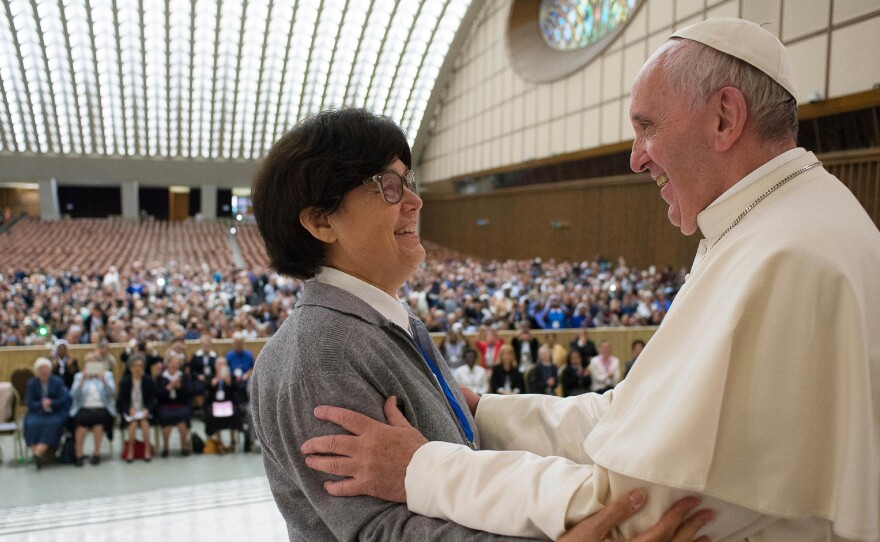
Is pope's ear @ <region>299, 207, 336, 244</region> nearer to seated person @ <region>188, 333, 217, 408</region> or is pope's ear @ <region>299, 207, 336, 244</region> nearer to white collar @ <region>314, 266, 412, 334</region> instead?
white collar @ <region>314, 266, 412, 334</region>

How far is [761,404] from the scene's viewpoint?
109cm

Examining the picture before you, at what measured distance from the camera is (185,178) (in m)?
39.1

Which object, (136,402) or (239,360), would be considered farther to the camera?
(239,360)

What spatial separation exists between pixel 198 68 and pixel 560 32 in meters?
17.8

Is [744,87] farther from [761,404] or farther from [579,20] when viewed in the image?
[579,20]

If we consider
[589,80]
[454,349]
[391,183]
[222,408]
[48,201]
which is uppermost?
[589,80]

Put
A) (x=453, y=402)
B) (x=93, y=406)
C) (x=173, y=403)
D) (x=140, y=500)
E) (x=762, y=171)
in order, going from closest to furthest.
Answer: (x=762, y=171), (x=453, y=402), (x=140, y=500), (x=93, y=406), (x=173, y=403)

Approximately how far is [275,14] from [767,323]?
1270 inches

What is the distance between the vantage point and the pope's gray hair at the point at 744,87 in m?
1.29

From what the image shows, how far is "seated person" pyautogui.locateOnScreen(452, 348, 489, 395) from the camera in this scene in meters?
9.01

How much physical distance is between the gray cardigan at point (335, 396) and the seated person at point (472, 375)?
7.50 m

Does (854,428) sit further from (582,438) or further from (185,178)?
(185,178)

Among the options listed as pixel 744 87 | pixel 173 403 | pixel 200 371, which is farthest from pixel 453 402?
pixel 200 371

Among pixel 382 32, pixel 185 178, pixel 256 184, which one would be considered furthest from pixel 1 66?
pixel 256 184
